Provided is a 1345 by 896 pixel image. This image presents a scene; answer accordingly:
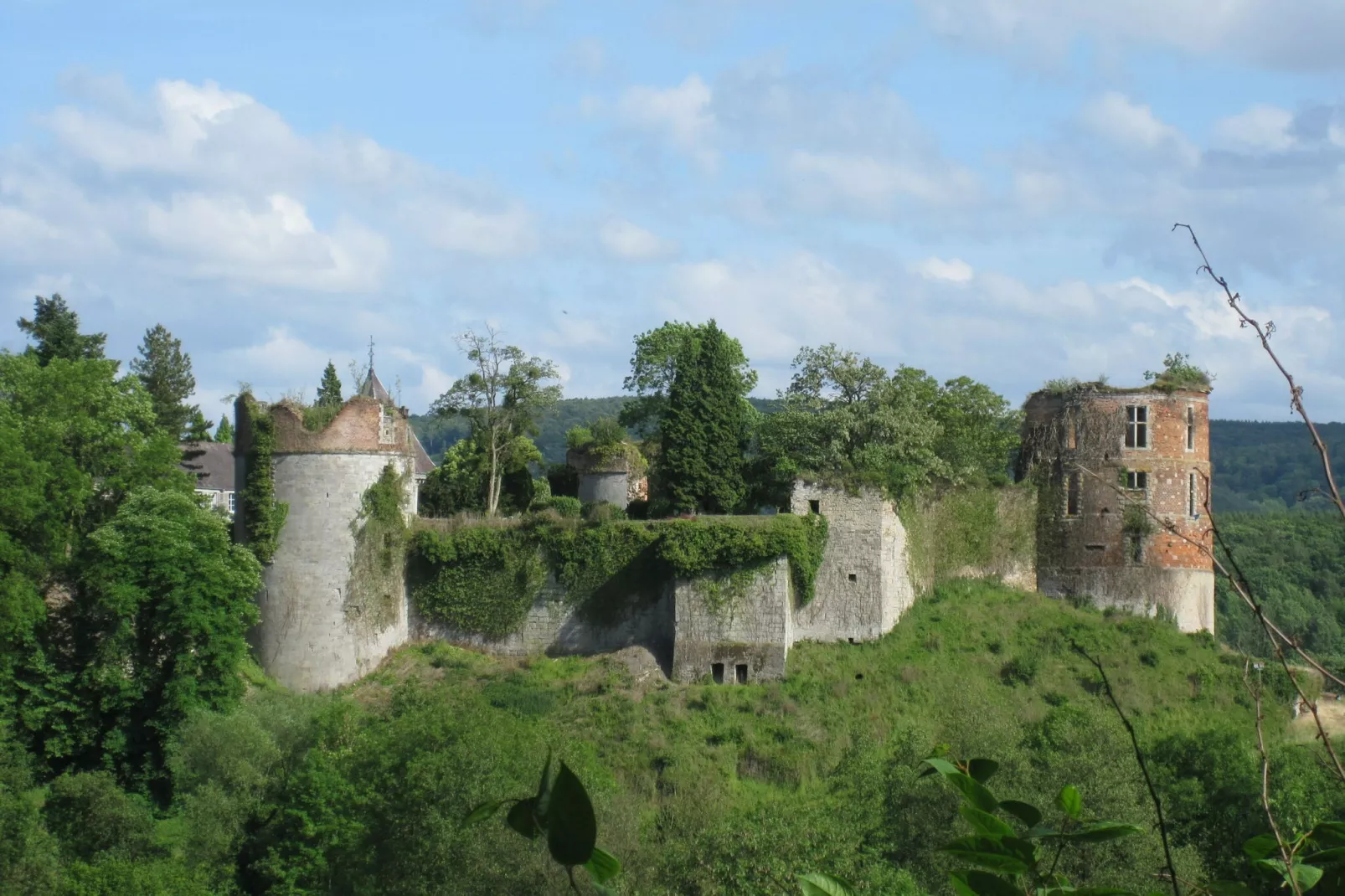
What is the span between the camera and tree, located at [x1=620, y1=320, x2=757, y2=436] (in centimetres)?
4288

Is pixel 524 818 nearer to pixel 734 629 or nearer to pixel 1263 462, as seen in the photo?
pixel 734 629

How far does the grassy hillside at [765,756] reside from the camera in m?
21.2

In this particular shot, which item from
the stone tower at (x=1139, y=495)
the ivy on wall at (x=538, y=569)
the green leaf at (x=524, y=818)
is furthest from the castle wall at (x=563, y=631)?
the green leaf at (x=524, y=818)

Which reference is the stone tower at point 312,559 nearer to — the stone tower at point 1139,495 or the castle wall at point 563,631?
the castle wall at point 563,631

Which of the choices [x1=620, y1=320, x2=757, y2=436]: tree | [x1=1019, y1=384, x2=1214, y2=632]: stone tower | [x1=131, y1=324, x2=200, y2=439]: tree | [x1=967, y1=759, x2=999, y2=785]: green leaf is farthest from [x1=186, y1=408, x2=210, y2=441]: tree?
[x1=967, y1=759, x2=999, y2=785]: green leaf

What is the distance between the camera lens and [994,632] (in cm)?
3388

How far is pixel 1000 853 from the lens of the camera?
164 inches

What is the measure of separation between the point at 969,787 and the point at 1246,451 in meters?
134

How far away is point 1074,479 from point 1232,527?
43452 millimetres

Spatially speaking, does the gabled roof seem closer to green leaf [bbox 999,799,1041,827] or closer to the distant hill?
green leaf [bbox 999,799,1041,827]

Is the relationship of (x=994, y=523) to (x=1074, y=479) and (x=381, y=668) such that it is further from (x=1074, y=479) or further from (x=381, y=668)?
(x=381, y=668)

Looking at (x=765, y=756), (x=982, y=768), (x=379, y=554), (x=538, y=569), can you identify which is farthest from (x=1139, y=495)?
(x=982, y=768)

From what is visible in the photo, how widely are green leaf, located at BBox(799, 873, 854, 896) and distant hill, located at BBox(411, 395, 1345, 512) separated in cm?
9447

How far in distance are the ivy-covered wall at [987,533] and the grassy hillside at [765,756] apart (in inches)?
30.2
